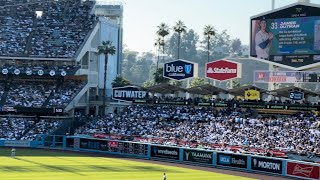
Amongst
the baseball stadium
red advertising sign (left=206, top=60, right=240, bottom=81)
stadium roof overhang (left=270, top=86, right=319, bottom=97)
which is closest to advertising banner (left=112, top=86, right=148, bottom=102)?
the baseball stadium

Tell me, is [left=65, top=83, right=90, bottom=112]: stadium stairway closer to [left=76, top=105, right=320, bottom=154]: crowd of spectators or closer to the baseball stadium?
the baseball stadium

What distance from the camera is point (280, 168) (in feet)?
142

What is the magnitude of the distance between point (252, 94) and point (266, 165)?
53.9 ft

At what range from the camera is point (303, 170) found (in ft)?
136

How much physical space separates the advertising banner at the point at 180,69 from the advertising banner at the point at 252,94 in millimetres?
7141

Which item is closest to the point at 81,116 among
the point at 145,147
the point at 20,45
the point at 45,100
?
the point at 45,100

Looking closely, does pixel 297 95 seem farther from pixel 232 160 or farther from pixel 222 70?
pixel 232 160

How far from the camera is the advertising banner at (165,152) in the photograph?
168 ft

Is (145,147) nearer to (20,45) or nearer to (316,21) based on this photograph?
(316,21)

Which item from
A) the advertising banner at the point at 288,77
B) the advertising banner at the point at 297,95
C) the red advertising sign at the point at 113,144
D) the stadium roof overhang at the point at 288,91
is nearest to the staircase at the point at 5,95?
the red advertising sign at the point at 113,144

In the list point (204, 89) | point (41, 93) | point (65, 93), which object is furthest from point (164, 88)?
point (41, 93)

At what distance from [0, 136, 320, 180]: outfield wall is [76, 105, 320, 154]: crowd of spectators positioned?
2575mm

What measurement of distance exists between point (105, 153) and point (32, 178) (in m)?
20.4

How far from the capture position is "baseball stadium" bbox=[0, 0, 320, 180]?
45406 mm
